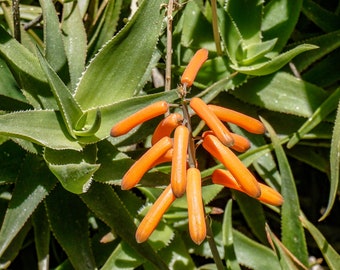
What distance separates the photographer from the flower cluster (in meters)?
1.39

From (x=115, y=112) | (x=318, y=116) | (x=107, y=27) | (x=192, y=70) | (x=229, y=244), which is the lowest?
(x=229, y=244)

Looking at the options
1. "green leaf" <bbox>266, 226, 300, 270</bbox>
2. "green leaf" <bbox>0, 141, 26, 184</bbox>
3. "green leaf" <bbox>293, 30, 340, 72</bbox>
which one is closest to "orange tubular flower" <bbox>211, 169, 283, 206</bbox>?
"green leaf" <bbox>266, 226, 300, 270</bbox>

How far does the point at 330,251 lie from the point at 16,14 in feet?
4.08

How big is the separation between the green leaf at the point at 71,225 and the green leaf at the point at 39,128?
0.27 meters

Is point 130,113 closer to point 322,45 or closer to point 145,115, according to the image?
point 145,115

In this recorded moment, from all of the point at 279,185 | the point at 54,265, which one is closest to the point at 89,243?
the point at 54,265

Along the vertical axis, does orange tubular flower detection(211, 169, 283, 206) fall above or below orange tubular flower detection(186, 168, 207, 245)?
below

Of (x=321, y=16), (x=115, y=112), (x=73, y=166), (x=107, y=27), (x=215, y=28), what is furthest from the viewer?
(x=321, y=16)

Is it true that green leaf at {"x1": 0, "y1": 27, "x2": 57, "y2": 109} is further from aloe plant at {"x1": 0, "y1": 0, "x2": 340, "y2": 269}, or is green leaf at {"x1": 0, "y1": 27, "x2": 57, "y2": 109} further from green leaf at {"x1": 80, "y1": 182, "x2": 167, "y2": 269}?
green leaf at {"x1": 80, "y1": 182, "x2": 167, "y2": 269}

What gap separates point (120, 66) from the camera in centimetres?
198

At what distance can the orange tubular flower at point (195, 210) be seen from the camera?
53.8 inches

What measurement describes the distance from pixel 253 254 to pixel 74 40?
2.98 feet

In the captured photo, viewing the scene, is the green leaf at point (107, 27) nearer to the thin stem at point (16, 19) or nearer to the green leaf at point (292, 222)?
the thin stem at point (16, 19)

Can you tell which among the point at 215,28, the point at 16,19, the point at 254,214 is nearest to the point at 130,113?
the point at 215,28
